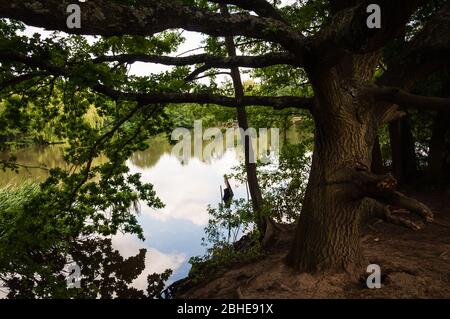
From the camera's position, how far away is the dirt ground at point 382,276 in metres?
5.77

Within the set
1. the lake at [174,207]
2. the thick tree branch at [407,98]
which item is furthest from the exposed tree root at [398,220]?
the lake at [174,207]

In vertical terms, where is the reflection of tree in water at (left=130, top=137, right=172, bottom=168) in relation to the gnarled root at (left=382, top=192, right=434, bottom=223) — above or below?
below

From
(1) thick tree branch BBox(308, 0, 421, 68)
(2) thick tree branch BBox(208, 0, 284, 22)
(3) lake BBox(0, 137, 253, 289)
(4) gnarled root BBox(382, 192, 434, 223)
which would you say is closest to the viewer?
(1) thick tree branch BBox(308, 0, 421, 68)

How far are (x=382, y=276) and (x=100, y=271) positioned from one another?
10332 mm

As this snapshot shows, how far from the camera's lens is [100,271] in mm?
13219

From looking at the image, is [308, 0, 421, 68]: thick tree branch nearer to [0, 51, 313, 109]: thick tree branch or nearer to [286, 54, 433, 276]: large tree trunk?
[286, 54, 433, 276]: large tree trunk

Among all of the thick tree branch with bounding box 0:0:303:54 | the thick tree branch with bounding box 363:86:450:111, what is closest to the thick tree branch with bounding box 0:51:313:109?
the thick tree branch with bounding box 363:86:450:111

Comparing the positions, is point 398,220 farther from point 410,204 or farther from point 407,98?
point 407,98

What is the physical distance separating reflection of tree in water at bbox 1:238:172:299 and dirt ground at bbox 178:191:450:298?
3835 millimetres

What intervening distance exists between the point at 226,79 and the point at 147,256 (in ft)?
26.3

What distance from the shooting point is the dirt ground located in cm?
577

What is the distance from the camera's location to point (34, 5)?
142 inches

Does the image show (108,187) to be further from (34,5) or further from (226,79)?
(226,79)

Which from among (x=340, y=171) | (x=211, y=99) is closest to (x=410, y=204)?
(x=340, y=171)
